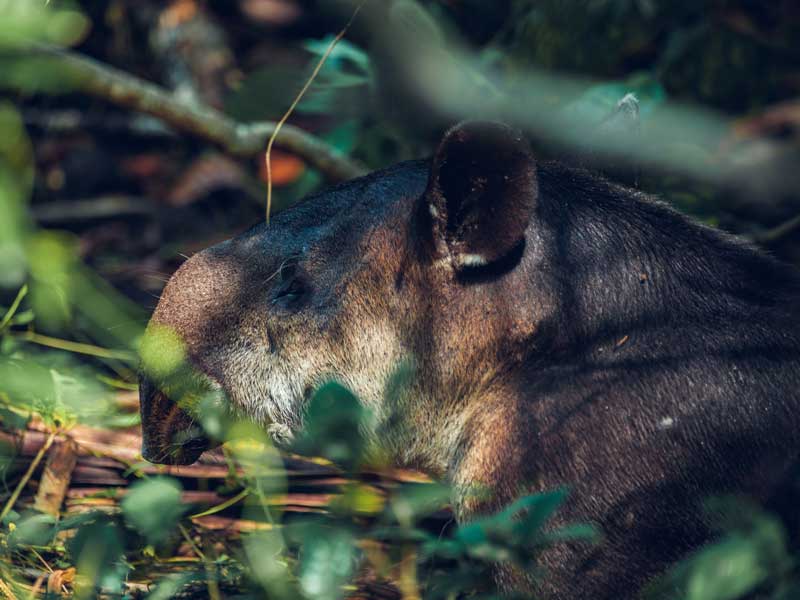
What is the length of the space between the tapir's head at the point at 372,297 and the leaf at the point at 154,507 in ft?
2.94

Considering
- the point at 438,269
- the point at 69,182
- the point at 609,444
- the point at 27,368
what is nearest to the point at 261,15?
the point at 69,182

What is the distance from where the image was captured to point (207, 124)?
17.1 ft

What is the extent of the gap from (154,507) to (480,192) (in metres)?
1.34

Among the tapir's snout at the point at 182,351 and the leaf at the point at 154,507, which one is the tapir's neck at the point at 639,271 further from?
the leaf at the point at 154,507

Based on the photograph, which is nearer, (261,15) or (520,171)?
(520,171)

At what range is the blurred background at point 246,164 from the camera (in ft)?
8.32

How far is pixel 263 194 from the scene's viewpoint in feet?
21.5

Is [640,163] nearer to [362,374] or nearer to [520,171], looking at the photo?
[520,171]

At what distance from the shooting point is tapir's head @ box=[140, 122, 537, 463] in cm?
318

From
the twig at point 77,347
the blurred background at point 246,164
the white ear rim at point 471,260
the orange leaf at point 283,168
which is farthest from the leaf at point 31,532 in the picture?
the orange leaf at point 283,168

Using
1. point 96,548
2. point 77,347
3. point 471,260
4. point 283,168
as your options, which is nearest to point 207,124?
point 77,347

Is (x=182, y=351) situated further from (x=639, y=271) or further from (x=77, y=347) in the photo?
(x=77, y=347)

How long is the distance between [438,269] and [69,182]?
15.5ft

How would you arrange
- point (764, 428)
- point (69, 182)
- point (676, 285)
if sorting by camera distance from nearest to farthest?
point (764, 428)
point (676, 285)
point (69, 182)
